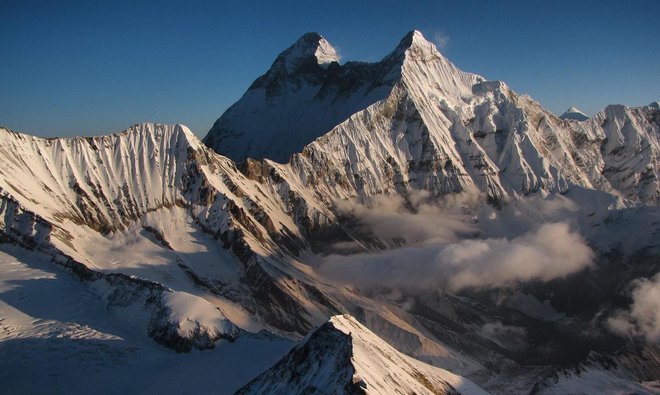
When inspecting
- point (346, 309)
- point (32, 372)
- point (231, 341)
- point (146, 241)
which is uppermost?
point (346, 309)

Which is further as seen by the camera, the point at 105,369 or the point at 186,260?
the point at 186,260

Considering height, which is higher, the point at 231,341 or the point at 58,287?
the point at 231,341

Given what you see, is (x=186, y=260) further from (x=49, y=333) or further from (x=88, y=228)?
(x=49, y=333)

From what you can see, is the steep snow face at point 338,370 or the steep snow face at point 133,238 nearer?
the steep snow face at point 338,370

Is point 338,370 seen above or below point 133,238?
below

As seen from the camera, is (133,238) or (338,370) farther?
(133,238)

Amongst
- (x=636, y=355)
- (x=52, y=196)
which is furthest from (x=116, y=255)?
(x=636, y=355)

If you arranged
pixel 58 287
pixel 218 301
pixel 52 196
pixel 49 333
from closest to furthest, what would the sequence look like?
pixel 49 333 < pixel 58 287 < pixel 218 301 < pixel 52 196

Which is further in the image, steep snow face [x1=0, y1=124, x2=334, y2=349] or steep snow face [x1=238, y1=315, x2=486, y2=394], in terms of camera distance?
steep snow face [x1=0, y1=124, x2=334, y2=349]
